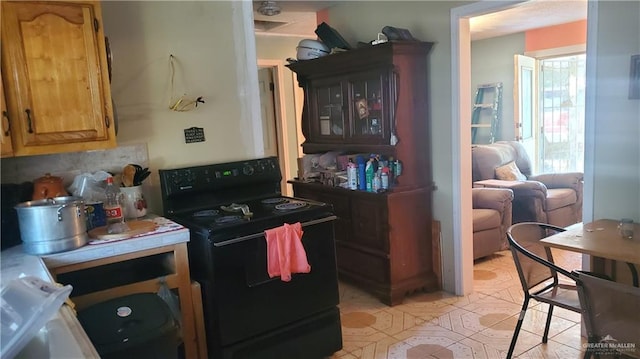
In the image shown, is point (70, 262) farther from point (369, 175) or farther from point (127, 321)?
point (369, 175)

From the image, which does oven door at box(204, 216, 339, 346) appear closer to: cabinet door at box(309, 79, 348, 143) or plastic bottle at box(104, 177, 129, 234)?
plastic bottle at box(104, 177, 129, 234)

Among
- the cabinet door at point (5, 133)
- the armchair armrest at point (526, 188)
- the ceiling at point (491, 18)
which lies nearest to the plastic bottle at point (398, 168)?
the ceiling at point (491, 18)

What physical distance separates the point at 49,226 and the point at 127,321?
580 millimetres

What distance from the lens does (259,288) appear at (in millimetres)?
2334

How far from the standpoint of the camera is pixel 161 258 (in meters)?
2.38

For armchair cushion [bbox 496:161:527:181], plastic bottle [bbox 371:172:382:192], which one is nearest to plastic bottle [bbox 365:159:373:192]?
plastic bottle [bbox 371:172:382:192]

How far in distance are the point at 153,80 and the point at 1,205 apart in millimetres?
1001

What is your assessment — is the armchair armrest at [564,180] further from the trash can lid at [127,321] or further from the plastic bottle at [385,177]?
the trash can lid at [127,321]

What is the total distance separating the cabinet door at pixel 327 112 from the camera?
3.73 meters

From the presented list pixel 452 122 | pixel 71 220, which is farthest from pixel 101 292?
pixel 452 122

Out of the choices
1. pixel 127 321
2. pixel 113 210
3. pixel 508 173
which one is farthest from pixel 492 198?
pixel 127 321

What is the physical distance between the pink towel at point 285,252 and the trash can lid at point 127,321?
26.1 inches

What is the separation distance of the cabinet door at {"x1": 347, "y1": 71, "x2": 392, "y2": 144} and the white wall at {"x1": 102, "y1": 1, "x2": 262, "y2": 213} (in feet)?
2.90

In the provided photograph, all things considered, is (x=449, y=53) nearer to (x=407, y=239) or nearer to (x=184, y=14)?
(x=407, y=239)
